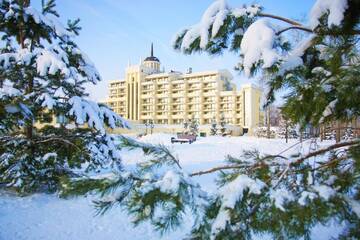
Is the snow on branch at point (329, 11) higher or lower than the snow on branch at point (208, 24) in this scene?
lower

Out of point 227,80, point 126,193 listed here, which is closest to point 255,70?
point 126,193

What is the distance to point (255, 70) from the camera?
1820 mm

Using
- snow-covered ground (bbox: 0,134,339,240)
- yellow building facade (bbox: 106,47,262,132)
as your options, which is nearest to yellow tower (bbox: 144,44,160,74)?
yellow building facade (bbox: 106,47,262,132)

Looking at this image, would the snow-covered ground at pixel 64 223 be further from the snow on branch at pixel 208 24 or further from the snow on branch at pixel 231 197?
the snow on branch at pixel 231 197

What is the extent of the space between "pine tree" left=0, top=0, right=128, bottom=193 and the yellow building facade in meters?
55.5

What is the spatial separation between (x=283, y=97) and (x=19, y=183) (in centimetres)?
665

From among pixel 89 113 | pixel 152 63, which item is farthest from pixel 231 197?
pixel 152 63

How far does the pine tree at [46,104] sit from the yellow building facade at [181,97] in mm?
55506

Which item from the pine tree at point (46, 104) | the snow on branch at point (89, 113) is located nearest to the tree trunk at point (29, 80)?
the pine tree at point (46, 104)

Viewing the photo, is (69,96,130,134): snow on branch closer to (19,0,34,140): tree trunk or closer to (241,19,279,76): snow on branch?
(19,0,34,140): tree trunk

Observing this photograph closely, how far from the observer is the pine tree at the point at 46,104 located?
6.72 metres

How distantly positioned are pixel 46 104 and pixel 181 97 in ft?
213

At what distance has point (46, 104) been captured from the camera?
6.50m

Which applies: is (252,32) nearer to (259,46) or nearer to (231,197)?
(259,46)
